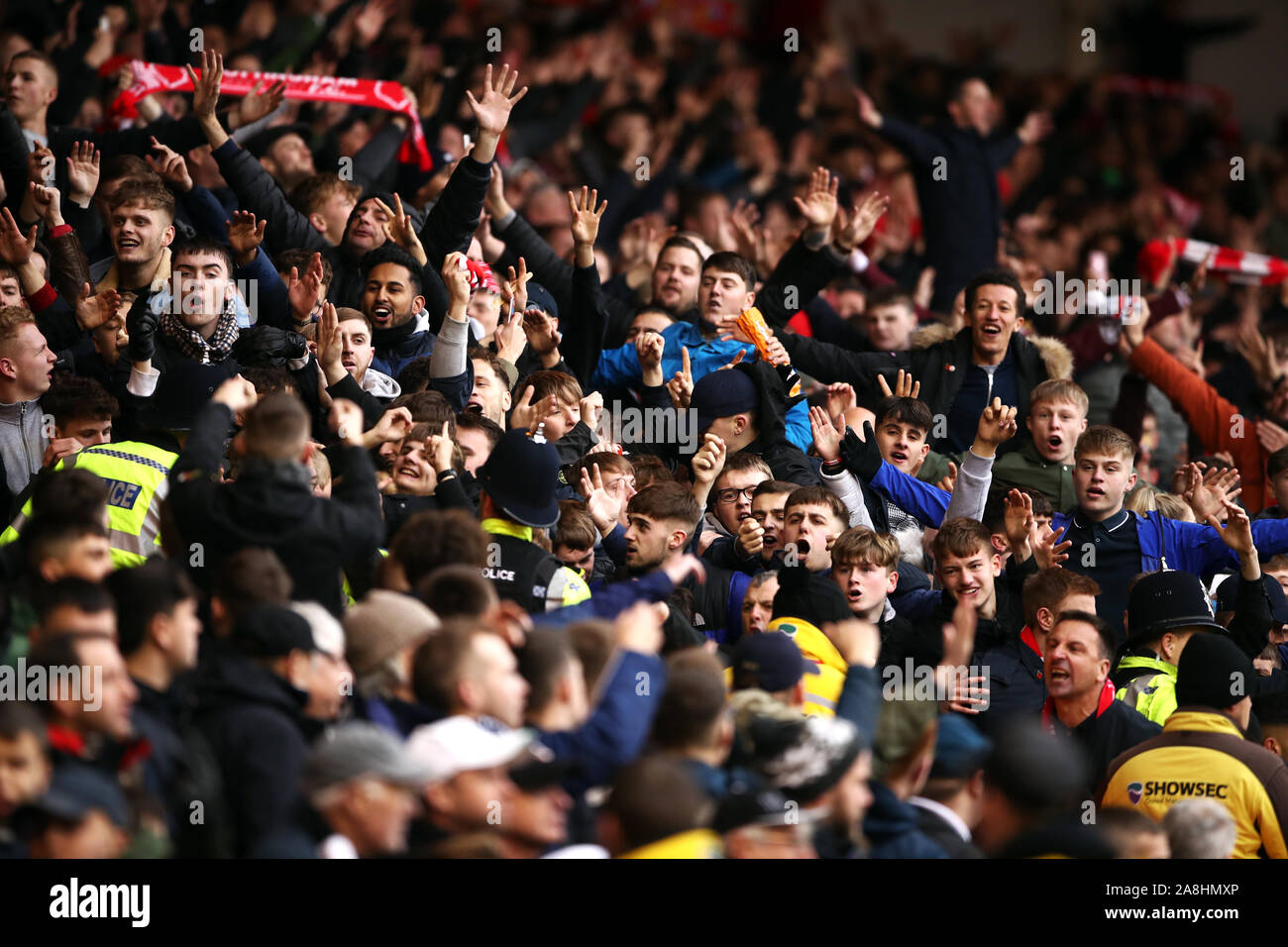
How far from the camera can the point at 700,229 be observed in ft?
36.9

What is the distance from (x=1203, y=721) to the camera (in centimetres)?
561

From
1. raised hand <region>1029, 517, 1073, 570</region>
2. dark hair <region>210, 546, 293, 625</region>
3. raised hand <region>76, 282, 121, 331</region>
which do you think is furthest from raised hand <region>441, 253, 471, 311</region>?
raised hand <region>1029, 517, 1073, 570</region>

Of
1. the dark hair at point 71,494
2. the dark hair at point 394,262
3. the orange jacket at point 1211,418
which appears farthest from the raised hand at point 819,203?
the dark hair at point 71,494

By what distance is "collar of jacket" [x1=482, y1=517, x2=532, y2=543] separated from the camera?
19.1 ft

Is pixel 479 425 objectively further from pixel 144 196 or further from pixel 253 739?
pixel 253 739

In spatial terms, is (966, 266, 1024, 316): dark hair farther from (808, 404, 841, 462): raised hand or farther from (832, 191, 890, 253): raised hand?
(808, 404, 841, 462): raised hand

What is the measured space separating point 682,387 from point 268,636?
3499 mm

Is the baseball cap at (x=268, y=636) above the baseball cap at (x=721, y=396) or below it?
below

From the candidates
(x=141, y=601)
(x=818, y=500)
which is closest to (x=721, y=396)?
(x=818, y=500)

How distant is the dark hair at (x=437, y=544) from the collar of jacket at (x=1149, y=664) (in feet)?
9.57

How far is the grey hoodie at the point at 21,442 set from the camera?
657cm

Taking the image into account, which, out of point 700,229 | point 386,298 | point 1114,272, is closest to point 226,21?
point 700,229

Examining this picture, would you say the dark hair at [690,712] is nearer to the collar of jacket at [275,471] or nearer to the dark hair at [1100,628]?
the collar of jacket at [275,471]
